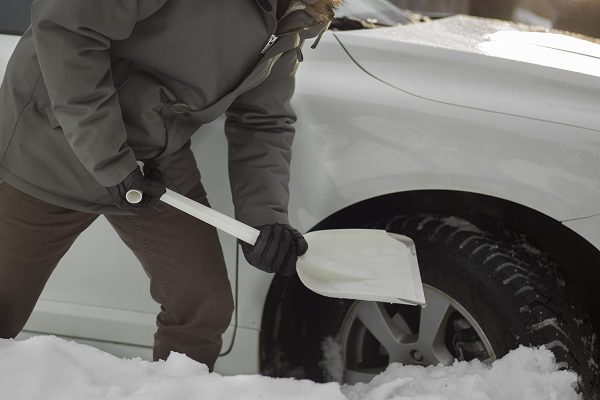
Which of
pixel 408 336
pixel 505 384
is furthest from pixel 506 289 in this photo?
pixel 408 336

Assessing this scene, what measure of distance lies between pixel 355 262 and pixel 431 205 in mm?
270

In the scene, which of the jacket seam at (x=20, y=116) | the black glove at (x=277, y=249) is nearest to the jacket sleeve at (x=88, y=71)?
the jacket seam at (x=20, y=116)

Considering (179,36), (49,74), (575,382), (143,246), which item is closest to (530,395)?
(575,382)

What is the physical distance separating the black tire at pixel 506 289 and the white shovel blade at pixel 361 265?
93mm

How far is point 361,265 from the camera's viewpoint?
210 centimetres

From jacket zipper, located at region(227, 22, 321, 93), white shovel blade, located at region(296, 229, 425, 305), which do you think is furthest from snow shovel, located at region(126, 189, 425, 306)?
jacket zipper, located at region(227, 22, 321, 93)

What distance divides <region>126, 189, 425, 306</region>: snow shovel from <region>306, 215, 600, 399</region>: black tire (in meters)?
0.09

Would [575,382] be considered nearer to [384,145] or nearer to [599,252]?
[599,252]

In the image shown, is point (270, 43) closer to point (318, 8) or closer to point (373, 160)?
point (318, 8)

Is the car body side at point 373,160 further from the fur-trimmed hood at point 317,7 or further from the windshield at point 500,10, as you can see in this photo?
the windshield at point 500,10

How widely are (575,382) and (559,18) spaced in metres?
4.94

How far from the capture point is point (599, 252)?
6.52 feet

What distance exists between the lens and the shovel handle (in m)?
1.89

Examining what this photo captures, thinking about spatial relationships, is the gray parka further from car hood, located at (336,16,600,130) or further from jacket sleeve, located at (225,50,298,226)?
car hood, located at (336,16,600,130)
